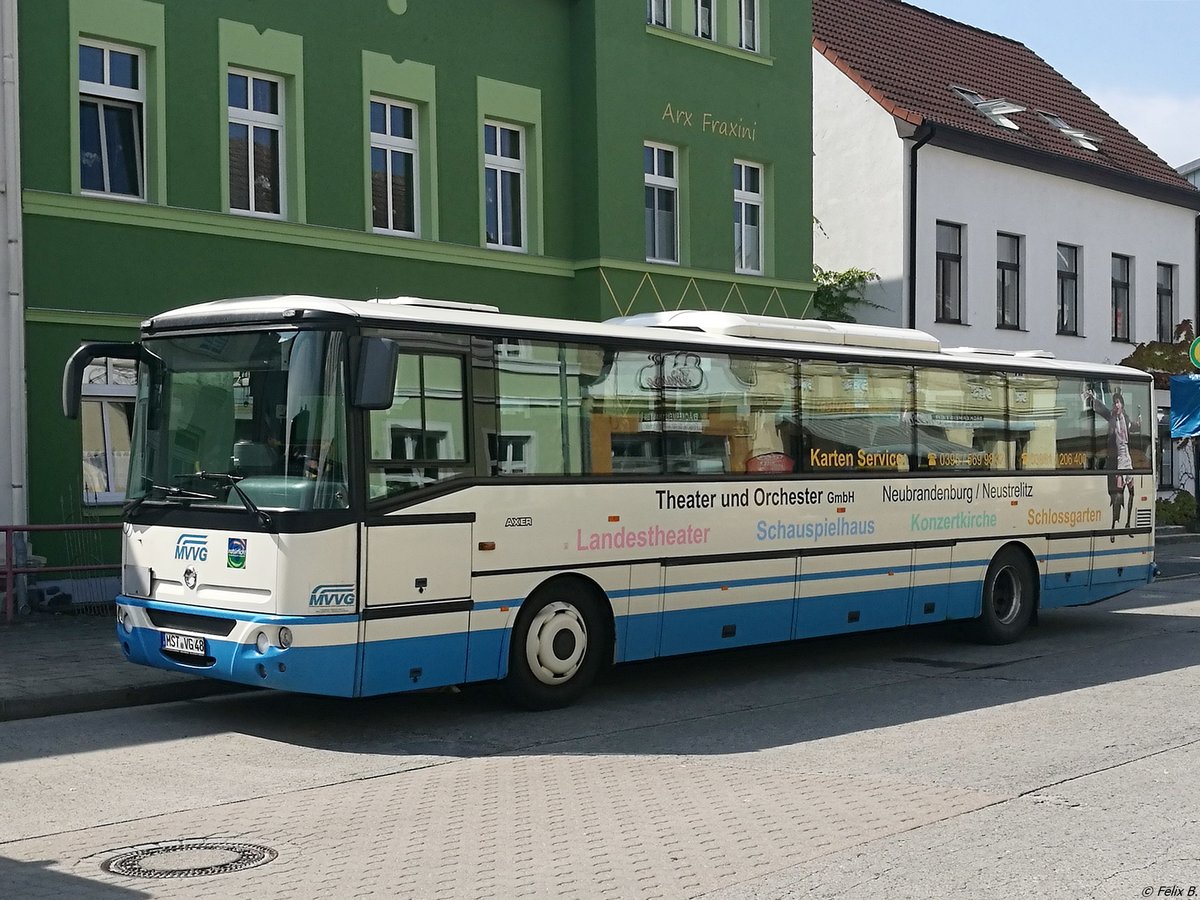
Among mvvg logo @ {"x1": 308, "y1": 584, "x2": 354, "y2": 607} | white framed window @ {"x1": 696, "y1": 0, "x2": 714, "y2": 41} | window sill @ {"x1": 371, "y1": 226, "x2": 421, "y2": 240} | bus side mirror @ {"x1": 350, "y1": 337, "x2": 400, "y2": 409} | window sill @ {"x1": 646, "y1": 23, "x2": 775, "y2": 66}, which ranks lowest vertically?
mvvg logo @ {"x1": 308, "y1": 584, "x2": 354, "y2": 607}

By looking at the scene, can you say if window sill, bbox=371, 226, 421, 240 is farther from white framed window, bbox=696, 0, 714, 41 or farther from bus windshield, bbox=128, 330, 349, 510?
bus windshield, bbox=128, 330, 349, 510

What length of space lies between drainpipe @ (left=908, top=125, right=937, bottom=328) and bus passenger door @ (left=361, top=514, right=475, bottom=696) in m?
19.4

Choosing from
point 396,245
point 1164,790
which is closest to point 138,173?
point 396,245

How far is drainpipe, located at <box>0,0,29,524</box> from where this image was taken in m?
15.3

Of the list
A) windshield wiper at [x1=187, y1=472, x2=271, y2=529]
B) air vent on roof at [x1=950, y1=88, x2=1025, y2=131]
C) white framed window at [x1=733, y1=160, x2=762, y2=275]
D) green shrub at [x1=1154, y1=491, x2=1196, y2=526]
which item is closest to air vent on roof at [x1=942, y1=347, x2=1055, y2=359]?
white framed window at [x1=733, y1=160, x2=762, y2=275]

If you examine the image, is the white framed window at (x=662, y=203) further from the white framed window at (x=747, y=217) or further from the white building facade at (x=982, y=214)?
the white building facade at (x=982, y=214)

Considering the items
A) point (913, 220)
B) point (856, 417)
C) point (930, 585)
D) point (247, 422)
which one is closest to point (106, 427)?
point (247, 422)

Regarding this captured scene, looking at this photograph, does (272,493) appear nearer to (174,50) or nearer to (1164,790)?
(1164,790)

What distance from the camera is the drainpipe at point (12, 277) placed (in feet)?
50.2

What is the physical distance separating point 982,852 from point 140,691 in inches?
267

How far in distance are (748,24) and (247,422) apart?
15855 mm

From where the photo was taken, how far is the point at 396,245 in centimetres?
1877

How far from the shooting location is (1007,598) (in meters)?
15.3

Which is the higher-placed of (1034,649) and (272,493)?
(272,493)
